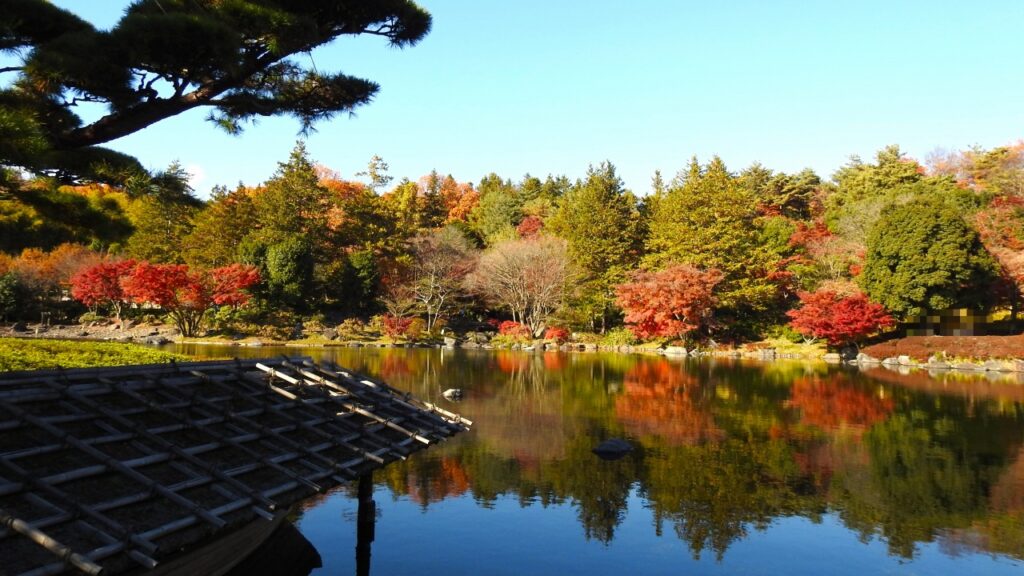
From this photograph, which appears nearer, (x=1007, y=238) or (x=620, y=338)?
(x=1007, y=238)

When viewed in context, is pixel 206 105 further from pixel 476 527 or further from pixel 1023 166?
pixel 1023 166

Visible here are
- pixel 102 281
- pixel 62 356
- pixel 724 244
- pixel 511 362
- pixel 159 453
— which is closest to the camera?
pixel 159 453

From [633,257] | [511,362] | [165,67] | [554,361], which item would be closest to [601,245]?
[633,257]

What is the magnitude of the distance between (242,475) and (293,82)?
4.10 metres

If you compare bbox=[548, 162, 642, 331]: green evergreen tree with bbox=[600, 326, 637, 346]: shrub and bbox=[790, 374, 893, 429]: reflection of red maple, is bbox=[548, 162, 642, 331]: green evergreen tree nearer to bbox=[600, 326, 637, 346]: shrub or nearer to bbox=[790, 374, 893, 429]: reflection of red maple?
bbox=[600, 326, 637, 346]: shrub

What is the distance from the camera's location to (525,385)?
1886 centimetres

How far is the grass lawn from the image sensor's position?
369 inches

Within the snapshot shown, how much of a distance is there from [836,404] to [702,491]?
29.9 feet

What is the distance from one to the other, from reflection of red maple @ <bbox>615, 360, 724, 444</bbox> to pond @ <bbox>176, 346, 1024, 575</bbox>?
0.09 metres

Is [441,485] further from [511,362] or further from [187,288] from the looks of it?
[187,288]

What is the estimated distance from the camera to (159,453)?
13.1ft

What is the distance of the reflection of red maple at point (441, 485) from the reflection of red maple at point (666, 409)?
14.2 ft

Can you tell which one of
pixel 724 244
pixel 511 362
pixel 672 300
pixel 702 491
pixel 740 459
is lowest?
pixel 702 491

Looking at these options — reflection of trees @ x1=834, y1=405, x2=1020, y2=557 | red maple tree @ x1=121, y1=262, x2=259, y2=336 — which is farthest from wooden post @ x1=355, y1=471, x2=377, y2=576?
red maple tree @ x1=121, y1=262, x2=259, y2=336
